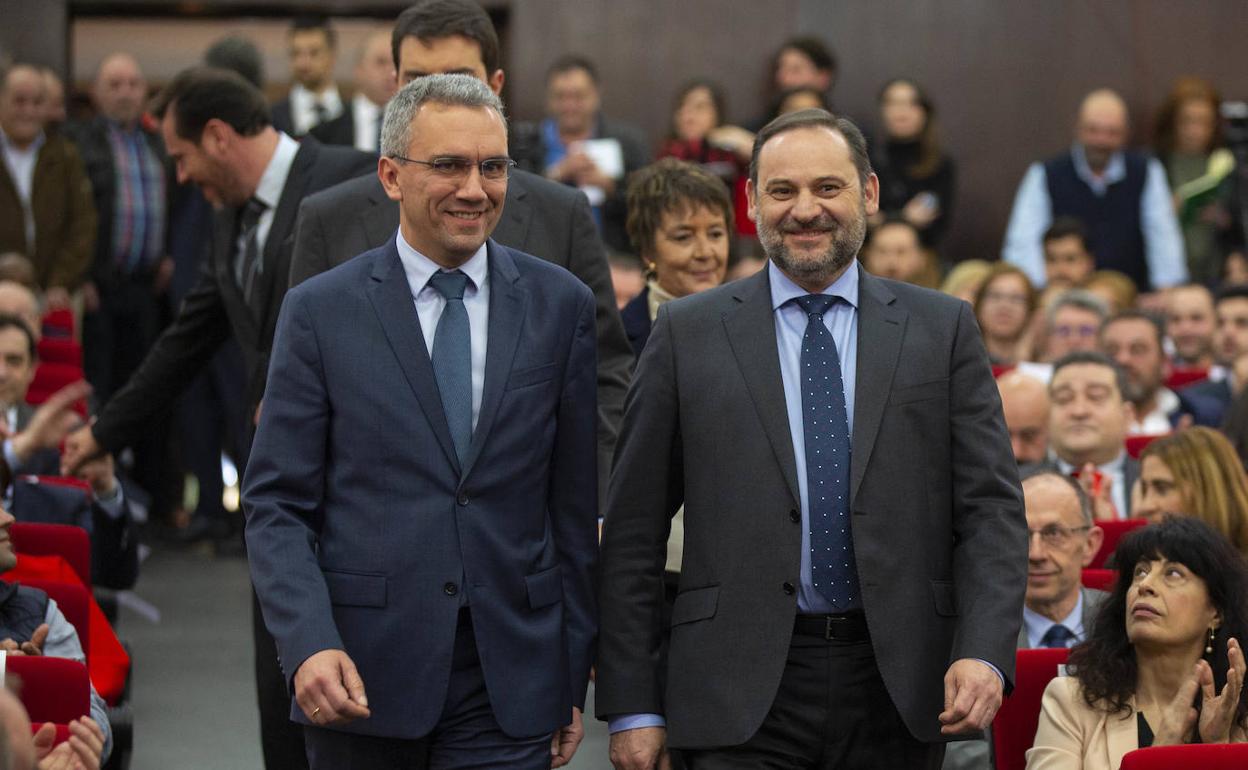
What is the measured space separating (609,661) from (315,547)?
1.56ft

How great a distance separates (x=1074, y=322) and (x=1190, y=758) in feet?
13.4

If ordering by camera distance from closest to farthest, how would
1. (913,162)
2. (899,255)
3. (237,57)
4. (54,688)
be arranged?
(54,688)
(237,57)
(899,255)
(913,162)

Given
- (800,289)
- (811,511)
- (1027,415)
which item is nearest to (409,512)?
(811,511)

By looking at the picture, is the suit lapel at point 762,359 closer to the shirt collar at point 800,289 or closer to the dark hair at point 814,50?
the shirt collar at point 800,289

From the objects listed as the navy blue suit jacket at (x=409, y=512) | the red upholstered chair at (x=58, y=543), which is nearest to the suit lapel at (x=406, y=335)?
the navy blue suit jacket at (x=409, y=512)

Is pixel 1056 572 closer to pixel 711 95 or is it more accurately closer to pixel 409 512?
pixel 409 512

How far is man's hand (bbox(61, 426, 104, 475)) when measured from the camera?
14.3 feet

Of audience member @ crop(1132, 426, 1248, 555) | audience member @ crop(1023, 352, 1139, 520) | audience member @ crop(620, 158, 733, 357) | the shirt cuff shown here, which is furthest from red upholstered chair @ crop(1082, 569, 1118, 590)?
the shirt cuff

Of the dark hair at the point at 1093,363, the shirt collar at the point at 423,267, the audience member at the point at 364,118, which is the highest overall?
the audience member at the point at 364,118

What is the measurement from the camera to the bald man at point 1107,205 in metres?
8.86

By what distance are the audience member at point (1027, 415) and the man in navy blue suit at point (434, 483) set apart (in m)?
2.83

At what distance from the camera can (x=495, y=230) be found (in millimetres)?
3553

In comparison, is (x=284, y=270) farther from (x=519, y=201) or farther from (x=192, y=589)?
(x=192, y=589)

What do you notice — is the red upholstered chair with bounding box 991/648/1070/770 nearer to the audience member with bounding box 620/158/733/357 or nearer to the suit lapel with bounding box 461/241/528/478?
the audience member with bounding box 620/158/733/357
